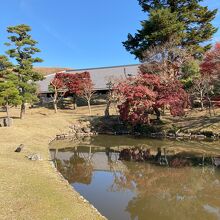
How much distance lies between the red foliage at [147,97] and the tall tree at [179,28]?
912 centimetres

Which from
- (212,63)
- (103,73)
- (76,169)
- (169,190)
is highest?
(103,73)

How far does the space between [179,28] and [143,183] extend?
25.1 metres

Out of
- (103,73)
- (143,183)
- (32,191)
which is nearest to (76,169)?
(143,183)

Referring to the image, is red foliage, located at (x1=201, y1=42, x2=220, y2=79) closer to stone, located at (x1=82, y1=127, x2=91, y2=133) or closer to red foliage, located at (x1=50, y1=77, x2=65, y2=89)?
stone, located at (x1=82, y1=127, x2=91, y2=133)

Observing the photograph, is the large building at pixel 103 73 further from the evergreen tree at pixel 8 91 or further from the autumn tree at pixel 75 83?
the evergreen tree at pixel 8 91

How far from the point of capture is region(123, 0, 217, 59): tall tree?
3547cm

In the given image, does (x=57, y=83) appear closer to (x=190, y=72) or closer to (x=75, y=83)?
(x=75, y=83)

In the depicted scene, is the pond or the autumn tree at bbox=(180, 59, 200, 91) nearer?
the pond

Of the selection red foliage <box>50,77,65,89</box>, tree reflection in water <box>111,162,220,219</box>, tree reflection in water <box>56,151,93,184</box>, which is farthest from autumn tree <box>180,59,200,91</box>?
tree reflection in water <box>111,162,220,219</box>

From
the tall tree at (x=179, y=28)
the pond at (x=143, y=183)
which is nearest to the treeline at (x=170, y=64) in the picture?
the tall tree at (x=179, y=28)

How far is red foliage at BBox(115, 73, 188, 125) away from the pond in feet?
16.6

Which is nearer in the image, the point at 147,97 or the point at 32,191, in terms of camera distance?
the point at 32,191

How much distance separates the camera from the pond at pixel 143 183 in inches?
413

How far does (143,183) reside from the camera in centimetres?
1392
